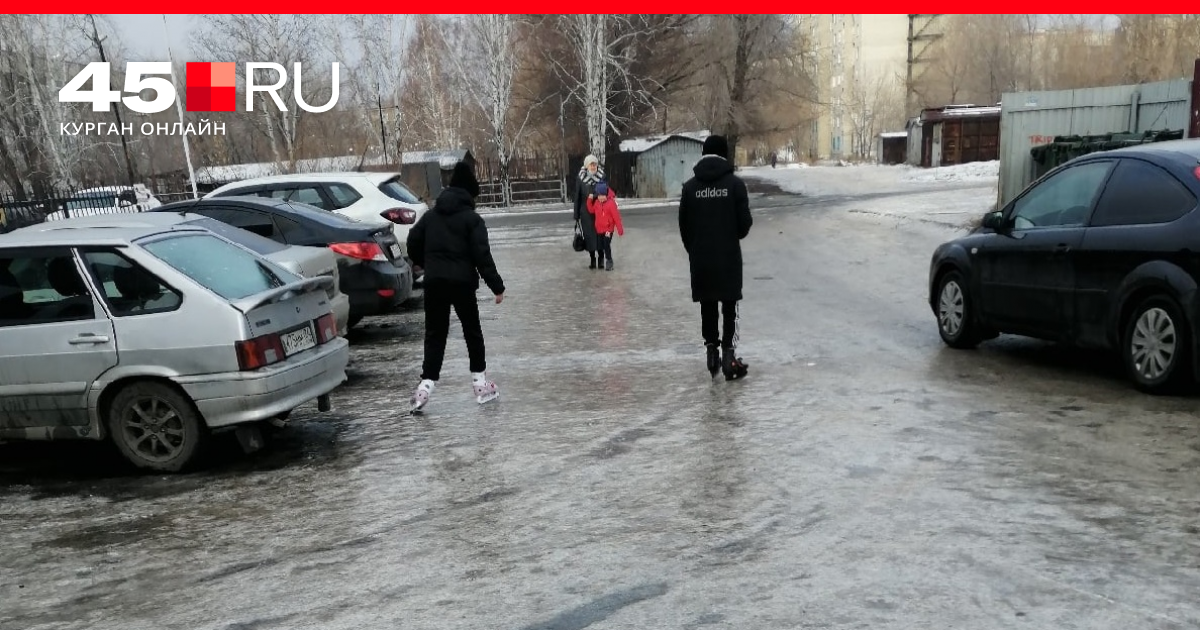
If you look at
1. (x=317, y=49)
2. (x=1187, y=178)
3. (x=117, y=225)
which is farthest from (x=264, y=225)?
(x=317, y=49)

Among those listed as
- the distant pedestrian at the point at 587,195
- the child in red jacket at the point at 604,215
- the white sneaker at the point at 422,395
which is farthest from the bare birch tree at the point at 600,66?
the white sneaker at the point at 422,395

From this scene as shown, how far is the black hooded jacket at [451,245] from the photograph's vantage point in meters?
6.55

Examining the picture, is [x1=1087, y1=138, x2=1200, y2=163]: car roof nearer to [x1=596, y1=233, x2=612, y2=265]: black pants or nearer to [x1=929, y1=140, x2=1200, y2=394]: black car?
[x1=929, y1=140, x2=1200, y2=394]: black car

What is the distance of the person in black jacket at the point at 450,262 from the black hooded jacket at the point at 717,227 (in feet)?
5.37

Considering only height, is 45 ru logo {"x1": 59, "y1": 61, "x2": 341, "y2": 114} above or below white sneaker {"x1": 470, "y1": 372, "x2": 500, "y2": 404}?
above

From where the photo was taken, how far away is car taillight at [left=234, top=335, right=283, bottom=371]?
540 centimetres

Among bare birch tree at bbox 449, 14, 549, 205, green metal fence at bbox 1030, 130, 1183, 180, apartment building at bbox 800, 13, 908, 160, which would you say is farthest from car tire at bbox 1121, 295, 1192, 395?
apartment building at bbox 800, 13, 908, 160

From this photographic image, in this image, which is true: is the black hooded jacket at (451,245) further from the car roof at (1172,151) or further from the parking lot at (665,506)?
the car roof at (1172,151)

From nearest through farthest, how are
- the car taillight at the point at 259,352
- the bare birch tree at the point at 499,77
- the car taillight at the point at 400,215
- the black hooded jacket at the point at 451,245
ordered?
the car taillight at the point at 259,352 → the black hooded jacket at the point at 451,245 → the car taillight at the point at 400,215 → the bare birch tree at the point at 499,77

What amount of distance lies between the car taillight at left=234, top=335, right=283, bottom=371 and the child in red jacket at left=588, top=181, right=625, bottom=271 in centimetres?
876

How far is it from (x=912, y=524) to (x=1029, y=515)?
570mm

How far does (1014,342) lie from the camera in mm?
8070

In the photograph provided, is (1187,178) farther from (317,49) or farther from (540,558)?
(317,49)

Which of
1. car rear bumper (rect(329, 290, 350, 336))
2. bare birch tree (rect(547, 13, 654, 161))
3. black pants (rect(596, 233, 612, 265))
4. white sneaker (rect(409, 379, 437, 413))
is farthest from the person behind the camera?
bare birch tree (rect(547, 13, 654, 161))
